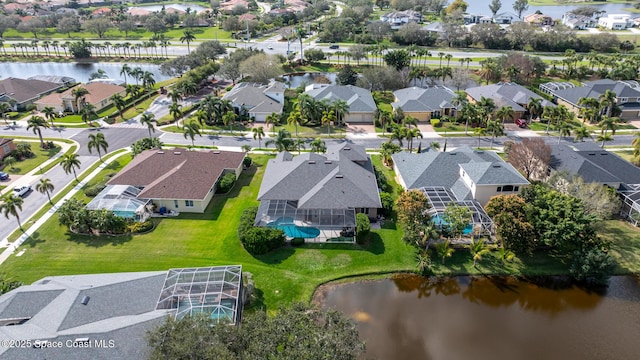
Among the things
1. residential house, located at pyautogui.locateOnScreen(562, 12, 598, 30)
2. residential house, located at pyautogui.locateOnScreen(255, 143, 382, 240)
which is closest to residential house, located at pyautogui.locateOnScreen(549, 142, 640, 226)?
residential house, located at pyautogui.locateOnScreen(255, 143, 382, 240)

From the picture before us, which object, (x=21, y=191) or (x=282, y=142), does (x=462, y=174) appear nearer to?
(x=282, y=142)

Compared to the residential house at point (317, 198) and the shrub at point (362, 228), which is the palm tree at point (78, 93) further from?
the shrub at point (362, 228)

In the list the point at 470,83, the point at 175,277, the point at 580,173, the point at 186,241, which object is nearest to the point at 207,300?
the point at 175,277

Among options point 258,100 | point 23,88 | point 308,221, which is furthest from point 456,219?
point 23,88

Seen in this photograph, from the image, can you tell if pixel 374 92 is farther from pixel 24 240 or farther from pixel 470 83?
pixel 24 240

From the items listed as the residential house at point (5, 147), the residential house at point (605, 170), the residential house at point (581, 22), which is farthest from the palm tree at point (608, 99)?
the residential house at point (581, 22)

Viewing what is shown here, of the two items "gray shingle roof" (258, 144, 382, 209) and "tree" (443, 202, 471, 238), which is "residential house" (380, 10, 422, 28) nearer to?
"gray shingle roof" (258, 144, 382, 209)
